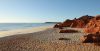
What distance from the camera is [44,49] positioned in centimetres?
1432

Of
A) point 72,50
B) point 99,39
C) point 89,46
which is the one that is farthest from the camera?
point 99,39

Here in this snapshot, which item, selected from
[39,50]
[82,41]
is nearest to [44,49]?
[39,50]

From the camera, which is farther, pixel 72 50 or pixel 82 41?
pixel 82 41

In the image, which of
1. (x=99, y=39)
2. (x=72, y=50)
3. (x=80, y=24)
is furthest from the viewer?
(x=80, y=24)

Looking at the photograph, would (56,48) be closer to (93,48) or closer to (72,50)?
(72,50)

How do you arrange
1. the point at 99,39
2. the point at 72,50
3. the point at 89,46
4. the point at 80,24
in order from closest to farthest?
the point at 72,50
the point at 89,46
the point at 99,39
the point at 80,24

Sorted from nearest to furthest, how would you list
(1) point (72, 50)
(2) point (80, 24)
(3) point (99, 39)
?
(1) point (72, 50), (3) point (99, 39), (2) point (80, 24)

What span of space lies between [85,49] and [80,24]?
30.1 metres

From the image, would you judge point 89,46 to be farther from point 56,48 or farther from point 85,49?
point 56,48

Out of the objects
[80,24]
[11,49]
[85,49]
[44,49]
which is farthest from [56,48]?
[80,24]

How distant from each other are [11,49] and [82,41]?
21.3ft

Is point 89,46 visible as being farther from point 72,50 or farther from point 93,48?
point 72,50

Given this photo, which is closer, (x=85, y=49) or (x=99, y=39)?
(x=85, y=49)

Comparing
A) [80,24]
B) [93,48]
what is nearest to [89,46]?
[93,48]
